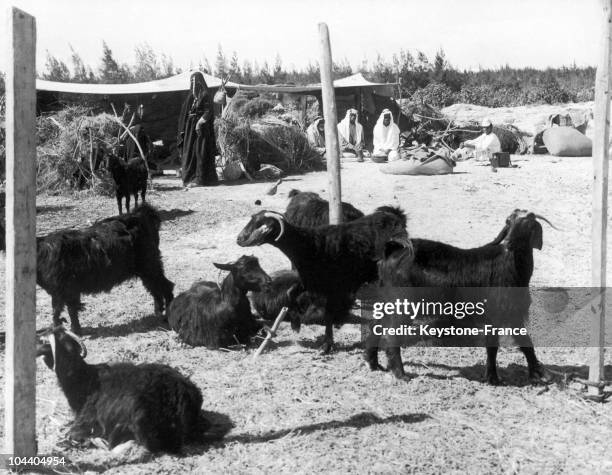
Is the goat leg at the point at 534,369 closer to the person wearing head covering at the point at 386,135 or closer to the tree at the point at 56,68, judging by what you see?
the person wearing head covering at the point at 386,135

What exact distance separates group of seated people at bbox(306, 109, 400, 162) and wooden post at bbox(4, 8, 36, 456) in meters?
15.3

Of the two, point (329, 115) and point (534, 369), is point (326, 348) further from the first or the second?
point (329, 115)

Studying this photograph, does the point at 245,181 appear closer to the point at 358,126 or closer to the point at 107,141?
the point at 107,141

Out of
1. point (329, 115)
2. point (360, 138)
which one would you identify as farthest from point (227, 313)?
point (360, 138)

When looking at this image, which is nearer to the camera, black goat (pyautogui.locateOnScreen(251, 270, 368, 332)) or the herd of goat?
the herd of goat

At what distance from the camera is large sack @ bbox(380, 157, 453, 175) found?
1636 cm

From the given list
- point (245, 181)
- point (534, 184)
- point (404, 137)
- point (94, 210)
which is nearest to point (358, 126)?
point (404, 137)

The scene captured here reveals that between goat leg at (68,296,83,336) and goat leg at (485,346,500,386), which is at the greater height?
goat leg at (68,296,83,336)

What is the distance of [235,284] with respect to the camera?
23.1 feet

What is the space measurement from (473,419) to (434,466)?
0.84m

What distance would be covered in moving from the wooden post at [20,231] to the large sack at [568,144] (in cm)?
1725

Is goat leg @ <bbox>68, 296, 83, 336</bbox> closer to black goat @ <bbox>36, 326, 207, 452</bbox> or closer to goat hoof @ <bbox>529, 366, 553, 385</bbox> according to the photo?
black goat @ <bbox>36, 326, 207, 452</bbox>

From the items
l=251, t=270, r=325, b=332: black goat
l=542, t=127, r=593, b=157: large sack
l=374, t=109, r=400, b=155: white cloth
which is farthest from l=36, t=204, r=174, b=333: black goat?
l=542, t=127, r=593, b=157: large sack

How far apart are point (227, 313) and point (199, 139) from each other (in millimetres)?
10255
